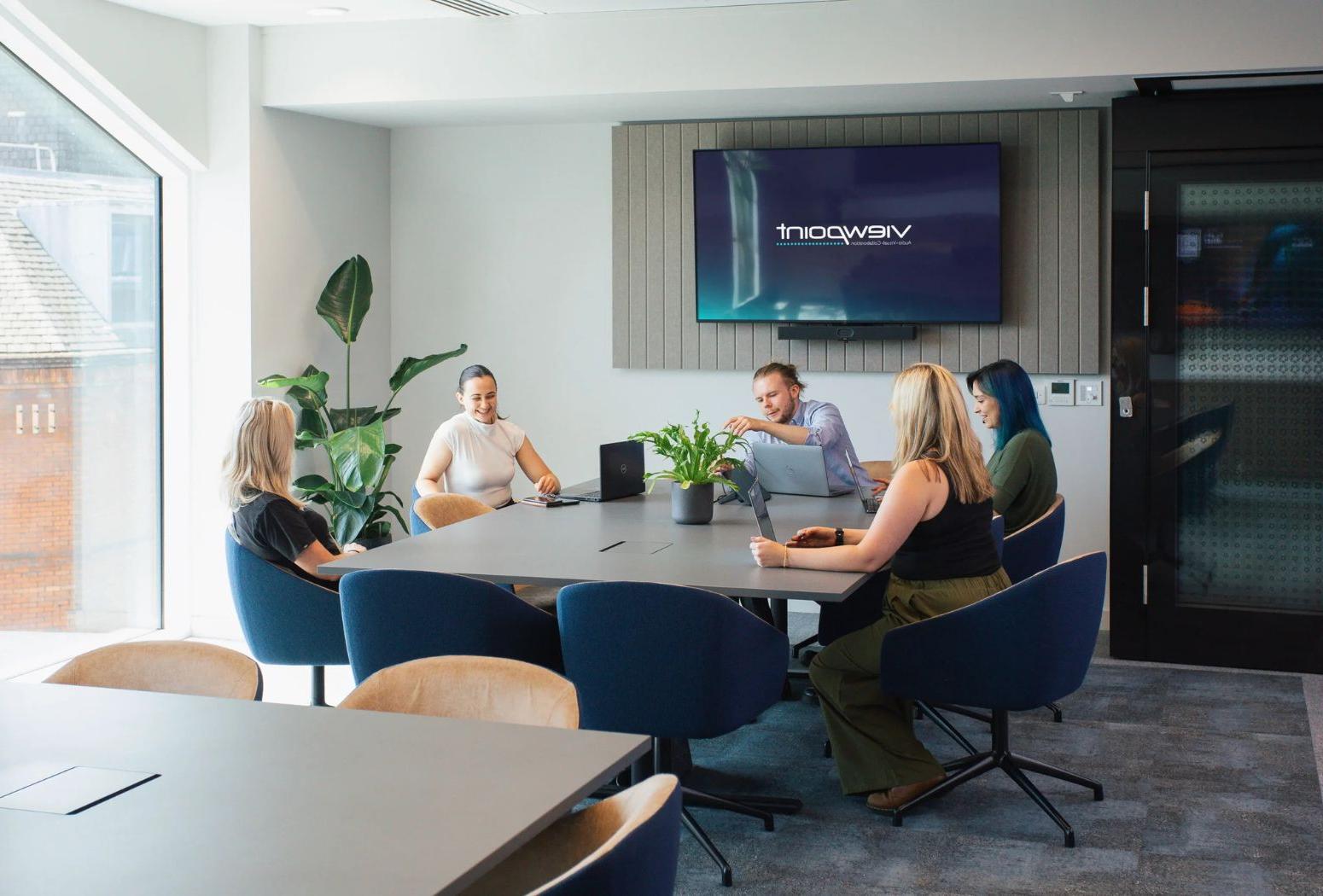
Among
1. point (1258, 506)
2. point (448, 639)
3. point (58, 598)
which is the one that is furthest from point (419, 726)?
point (1258, 506)

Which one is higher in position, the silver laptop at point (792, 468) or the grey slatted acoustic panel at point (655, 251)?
the grey slatted acoustic panel at point (655, 251)

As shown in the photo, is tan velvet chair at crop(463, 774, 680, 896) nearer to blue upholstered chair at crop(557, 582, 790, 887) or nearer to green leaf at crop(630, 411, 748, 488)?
blue upholstered chair at crop(557, 582, 790, 887)

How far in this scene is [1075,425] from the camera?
6.55 m

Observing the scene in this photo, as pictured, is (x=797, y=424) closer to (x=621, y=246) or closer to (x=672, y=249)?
(x=672, y=249)

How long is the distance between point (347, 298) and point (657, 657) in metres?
3.99

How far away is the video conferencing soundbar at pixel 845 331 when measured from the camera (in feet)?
21.7

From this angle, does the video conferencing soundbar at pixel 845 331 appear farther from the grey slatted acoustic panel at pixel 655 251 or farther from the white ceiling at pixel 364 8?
the white ceiling at pixel 364 8

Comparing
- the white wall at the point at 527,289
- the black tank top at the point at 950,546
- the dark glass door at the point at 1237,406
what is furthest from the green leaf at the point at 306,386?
the dark glass door at the point at 1237,406

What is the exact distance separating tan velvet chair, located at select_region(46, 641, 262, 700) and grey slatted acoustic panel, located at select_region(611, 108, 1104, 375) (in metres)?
4.46

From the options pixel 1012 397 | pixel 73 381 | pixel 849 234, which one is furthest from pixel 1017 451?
pixel 73 381

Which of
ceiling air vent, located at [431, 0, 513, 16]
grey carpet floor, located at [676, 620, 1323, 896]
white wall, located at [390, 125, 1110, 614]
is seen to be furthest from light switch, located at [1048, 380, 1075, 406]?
ceiling air vent, located at [431, 0, 513, 16]

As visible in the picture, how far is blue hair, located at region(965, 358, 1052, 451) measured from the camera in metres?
5.14

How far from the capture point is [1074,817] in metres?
4.02

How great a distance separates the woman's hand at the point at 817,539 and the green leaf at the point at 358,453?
2842 mm
